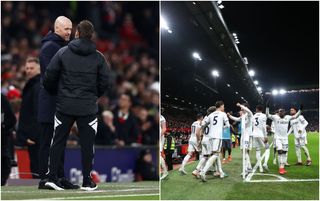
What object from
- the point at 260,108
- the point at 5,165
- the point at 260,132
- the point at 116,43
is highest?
the point at 116,43

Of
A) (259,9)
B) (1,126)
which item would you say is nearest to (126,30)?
(1,126)

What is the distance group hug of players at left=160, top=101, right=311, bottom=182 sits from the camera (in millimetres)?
3100

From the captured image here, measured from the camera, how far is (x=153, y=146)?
23.4 ft

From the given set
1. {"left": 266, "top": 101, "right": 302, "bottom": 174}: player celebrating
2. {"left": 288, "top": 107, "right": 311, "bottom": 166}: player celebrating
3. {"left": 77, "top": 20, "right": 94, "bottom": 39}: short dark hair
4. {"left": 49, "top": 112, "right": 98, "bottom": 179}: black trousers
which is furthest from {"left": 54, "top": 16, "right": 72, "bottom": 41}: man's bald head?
{"left": 288, "top": 107, "right": 311, "bottom": 166}: player celebrating

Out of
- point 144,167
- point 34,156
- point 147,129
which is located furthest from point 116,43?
point 34,156

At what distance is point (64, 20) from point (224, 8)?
3.39 ft

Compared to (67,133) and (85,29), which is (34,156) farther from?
(85,29)

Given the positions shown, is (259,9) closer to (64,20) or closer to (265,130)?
(265,130)

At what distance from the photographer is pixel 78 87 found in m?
2.99

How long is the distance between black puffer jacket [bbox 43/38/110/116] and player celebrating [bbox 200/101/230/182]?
709 millimetres

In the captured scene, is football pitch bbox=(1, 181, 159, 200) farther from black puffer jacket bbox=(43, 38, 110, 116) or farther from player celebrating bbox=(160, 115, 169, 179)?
black puffer jacket bbox=(43, 38, 110, 116)

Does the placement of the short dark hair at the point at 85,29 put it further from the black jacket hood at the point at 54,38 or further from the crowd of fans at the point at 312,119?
the crowd of fans at the point at 312,119

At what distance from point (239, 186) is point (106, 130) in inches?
135

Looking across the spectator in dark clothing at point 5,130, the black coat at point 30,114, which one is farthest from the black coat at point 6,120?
the black coat at point 30,114
